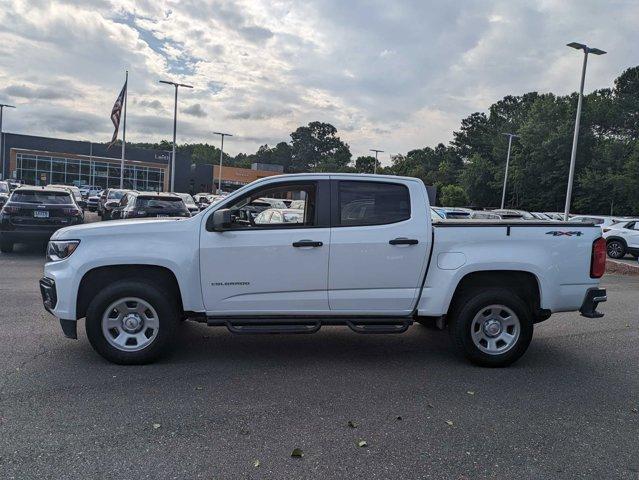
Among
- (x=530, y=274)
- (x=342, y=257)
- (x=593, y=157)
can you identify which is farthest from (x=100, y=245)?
(x=593, y=157)

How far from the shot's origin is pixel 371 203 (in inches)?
213

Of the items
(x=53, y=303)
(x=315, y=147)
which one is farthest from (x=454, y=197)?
(x=315, y=147)

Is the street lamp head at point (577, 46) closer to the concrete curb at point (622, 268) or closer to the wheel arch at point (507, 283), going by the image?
the concrete curb at point (622, 268)

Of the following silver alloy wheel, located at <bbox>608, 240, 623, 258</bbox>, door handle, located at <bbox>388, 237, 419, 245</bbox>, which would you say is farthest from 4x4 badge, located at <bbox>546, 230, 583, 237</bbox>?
silver alloy wheel, located at <bbox>608, 240, 623, 258</bbox>

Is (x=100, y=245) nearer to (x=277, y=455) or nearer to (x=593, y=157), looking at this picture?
(x=277, y=455)

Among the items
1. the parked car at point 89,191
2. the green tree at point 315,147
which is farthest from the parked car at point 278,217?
the green tree at point 315,147

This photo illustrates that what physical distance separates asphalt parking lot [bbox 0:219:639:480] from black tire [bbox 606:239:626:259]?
45.0 feet

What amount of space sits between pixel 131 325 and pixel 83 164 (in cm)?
6846

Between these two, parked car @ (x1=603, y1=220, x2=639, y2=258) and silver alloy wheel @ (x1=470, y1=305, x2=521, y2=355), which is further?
parked car @ (x1=603, y1=220, x2=639, y2=258)

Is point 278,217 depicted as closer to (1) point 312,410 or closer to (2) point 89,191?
(1) point 312,410

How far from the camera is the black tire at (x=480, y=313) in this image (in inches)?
212

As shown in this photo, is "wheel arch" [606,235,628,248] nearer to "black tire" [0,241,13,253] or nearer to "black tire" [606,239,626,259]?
"black tire" [606,239,626,259]

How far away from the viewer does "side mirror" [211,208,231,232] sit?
503 centimetres

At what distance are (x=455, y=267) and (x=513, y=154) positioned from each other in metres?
50.4
